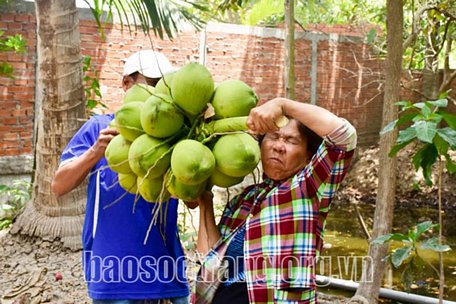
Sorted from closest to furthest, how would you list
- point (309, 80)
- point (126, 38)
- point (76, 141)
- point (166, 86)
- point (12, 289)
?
point (166, 86) → point (76, 141) → point (12, 289) → point (126, 38) → point (309, 80)

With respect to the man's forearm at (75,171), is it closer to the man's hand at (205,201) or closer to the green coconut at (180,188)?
the man's hand at (205,201)

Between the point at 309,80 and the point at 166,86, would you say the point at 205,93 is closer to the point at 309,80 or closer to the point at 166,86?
the point at 166,86

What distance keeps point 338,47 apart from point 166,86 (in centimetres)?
947

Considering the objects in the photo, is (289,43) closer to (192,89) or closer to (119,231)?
(119,231)

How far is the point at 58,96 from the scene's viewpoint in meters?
4.07

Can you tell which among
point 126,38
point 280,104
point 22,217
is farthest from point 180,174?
point 126,38

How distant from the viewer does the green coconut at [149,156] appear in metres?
1.64

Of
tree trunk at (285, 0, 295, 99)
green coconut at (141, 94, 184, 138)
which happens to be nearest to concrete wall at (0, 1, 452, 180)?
tree trunk at (285, 0, 295, 99)

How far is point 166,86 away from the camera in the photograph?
1.80 meters

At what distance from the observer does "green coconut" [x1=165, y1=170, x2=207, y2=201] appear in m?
1.67

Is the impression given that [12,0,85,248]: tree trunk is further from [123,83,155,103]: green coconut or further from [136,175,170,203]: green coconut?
[136,175,170,203]: green coconut

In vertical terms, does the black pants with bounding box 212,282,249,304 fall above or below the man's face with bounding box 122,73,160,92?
below

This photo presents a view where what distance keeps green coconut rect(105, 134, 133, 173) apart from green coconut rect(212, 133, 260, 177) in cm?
26

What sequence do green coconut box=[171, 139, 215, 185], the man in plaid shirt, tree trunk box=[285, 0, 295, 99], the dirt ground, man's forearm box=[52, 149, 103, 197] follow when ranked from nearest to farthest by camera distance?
green coconut box=[171, 139, 215, 185], the man in plaid shirt, man's forearm box=[52, 149, 103, 197], the dirt ground, tree trunk box=[285, 0, 295, 99]
